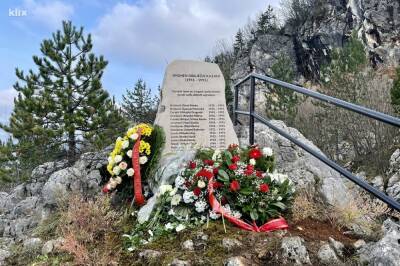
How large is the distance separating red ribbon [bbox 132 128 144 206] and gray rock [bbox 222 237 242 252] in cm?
135

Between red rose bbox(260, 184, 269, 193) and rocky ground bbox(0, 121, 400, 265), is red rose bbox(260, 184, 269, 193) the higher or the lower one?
the higher one

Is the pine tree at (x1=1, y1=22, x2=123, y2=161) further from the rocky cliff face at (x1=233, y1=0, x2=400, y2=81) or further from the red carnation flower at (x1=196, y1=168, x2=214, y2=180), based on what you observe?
the rocky cliff face at (x1=233, y1=0, x2=400, y2=81)

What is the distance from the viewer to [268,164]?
415cm

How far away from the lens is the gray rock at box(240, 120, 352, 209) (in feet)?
14.4

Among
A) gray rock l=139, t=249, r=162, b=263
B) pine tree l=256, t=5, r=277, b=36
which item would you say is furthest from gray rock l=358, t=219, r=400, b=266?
pine tree l=256, t=5, r=277, b=36

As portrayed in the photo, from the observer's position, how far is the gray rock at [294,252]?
280 cm

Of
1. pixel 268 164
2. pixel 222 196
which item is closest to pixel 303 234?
pixel 222 196

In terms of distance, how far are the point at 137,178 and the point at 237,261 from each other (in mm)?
1861

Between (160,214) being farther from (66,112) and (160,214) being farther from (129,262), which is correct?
(66,112)

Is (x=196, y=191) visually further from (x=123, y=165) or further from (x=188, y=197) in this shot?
(x=123, y=165)

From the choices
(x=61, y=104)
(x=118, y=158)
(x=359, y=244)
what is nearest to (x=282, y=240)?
(x=359, y=244)

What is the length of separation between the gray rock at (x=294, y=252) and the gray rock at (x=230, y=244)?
32cm

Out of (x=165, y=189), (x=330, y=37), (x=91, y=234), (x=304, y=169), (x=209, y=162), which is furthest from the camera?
(x=330, y=37)

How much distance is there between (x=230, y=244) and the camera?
301 centimetres
